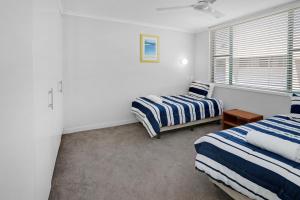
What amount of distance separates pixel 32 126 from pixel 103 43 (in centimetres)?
294

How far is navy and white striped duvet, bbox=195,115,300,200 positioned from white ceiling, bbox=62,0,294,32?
2253 millimetres

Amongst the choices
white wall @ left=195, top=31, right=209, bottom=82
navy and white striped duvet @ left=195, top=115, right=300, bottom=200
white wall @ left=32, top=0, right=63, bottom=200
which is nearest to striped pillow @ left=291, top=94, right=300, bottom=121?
navy and white striped duvet @ left=195, top=115, right=300, bottom=200

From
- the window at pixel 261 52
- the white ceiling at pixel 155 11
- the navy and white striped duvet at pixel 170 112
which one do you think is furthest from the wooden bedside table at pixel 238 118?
the white ceiling at pixel 155 11

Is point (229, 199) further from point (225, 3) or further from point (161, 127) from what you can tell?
point (225, 3)

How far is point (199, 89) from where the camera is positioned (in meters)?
4.43

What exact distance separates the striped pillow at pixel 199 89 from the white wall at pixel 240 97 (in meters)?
0.30

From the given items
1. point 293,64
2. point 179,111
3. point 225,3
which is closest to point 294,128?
point 293,64

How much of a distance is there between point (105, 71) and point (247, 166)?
3.17 meters

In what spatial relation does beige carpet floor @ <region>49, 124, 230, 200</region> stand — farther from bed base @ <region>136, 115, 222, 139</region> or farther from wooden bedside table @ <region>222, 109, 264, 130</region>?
wooden bedside table @ <region>222, 109, 264, 130</region>

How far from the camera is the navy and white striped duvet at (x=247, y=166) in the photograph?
1.20 m

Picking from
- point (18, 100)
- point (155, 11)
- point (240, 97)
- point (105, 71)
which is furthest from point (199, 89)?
point (18, 100)

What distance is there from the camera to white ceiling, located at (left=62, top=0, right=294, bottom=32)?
9.55 ft

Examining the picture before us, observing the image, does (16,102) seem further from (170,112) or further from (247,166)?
(170,112)

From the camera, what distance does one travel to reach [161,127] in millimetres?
3260
